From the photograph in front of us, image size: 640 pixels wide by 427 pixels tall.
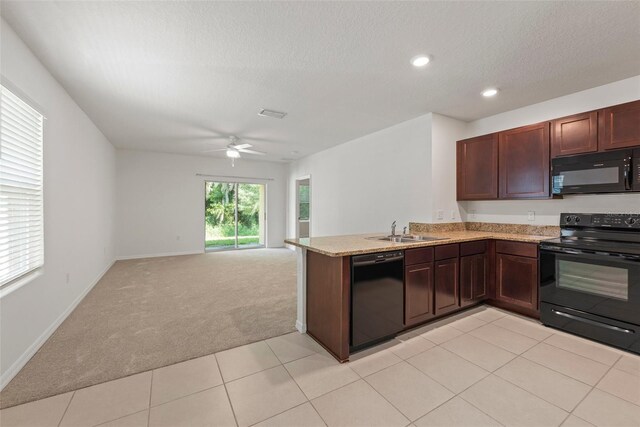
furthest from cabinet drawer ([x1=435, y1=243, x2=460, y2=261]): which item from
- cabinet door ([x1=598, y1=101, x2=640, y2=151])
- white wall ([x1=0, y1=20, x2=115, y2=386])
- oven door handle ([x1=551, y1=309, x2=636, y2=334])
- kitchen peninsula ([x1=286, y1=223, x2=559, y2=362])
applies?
white wall ([x1=0, y1=20, x2=115, y2=386])

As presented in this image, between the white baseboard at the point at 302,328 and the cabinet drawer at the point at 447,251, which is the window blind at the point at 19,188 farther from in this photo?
the cabinet drawer at the point at 447,251

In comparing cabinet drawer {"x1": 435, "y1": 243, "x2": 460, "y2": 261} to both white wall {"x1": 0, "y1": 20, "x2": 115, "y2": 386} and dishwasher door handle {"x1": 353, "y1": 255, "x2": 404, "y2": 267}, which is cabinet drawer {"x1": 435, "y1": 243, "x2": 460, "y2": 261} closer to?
dishwasher door handle {"x1": 353, "y1": 255, "x2": 404, "y2": 267}

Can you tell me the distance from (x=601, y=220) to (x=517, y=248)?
0.77 meters

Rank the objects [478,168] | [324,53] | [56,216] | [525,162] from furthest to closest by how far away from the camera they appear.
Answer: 1. [478,168]
2. [525,162]
3. [56,216]
4. [324,53]

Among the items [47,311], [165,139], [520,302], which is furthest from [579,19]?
[165,139]

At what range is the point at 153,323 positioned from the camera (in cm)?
296

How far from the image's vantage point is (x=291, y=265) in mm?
5734

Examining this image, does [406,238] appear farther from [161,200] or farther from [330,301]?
[161,200]

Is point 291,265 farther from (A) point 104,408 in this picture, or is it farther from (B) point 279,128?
(A) point 104,408

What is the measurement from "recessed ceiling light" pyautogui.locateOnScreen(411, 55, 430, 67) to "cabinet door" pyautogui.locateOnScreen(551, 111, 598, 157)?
1.80 m

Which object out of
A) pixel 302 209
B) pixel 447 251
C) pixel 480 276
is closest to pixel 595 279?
pixel 480 276

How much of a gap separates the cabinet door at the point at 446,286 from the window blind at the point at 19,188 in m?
3.66

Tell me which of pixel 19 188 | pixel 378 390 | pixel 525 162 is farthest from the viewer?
pixel 525 162

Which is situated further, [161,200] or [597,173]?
[161,200]
